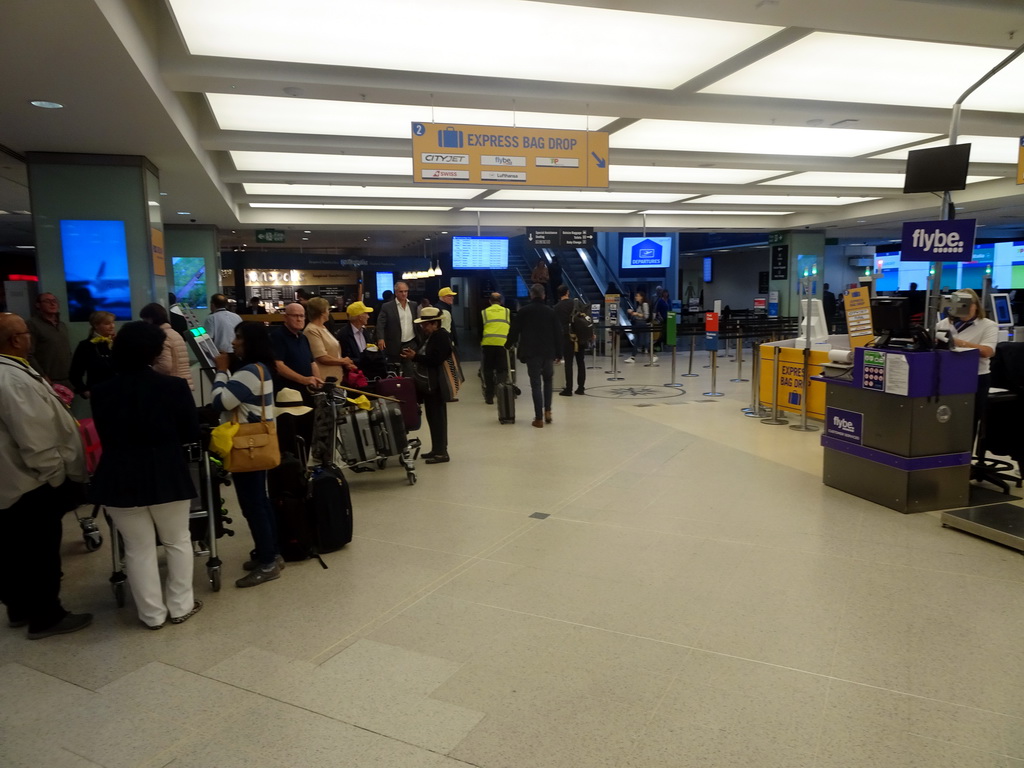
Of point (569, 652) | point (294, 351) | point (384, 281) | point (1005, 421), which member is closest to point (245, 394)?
point (294, 351)

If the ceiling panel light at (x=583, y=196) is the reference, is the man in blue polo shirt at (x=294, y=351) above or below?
below

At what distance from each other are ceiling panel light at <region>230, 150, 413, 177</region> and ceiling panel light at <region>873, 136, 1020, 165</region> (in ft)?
24.2

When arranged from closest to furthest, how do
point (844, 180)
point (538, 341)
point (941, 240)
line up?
1. point (941, 240)
2. point (538, 341)
3. point (844, 180)

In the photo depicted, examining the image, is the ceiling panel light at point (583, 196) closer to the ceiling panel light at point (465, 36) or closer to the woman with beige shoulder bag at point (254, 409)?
the ceiling panel light at point (465, 36)

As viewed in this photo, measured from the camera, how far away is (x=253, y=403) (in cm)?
359

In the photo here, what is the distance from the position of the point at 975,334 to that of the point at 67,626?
674 centimetres

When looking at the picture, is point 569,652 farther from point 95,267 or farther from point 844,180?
point 844,180

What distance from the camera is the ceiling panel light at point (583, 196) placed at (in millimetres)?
12904

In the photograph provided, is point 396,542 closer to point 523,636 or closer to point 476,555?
point 476,555

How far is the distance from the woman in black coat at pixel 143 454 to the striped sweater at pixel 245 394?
0.29 metres

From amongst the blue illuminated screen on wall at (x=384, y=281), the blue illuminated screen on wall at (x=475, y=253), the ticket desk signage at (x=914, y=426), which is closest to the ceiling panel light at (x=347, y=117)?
the ticket desk signage at (x=914, y=426)

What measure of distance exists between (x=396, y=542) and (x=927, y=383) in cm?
396

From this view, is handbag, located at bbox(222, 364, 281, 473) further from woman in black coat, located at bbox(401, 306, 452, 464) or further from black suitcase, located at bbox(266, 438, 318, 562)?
woman in black coat, located at bbox(401, 306, 452, 464)

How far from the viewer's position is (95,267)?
23.2 feet
